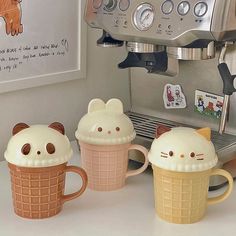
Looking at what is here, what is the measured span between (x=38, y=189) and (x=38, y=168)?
0.04m

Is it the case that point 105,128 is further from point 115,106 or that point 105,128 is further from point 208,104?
point 208,104

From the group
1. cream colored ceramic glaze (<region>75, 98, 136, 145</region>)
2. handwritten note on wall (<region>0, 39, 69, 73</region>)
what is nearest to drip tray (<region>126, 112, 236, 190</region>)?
cream colored ceramic glaze (<region>75, 98, 136, 145</region>)

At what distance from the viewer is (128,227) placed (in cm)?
78

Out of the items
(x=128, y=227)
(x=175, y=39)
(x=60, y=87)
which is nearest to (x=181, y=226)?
(x=128, y=227)

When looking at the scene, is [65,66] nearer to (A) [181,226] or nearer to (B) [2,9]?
(B) [2,9]

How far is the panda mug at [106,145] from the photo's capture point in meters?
0.87

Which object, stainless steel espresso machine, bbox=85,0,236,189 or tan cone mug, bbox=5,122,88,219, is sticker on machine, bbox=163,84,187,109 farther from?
tan cone mug, bbox=5,122,88,219

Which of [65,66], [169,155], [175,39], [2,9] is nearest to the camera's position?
[169,155]

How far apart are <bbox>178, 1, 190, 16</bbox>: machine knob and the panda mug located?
0.62ft

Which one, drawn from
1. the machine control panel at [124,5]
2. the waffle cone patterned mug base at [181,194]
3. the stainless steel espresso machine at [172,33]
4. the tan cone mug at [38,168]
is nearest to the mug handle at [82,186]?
the tan cone mug at [38,168]

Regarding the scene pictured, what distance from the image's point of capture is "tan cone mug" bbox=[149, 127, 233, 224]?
75 cm

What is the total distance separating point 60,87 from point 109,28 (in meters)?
0.24

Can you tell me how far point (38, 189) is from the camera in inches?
30.5

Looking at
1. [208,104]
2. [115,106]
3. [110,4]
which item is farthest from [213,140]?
[110,4]
